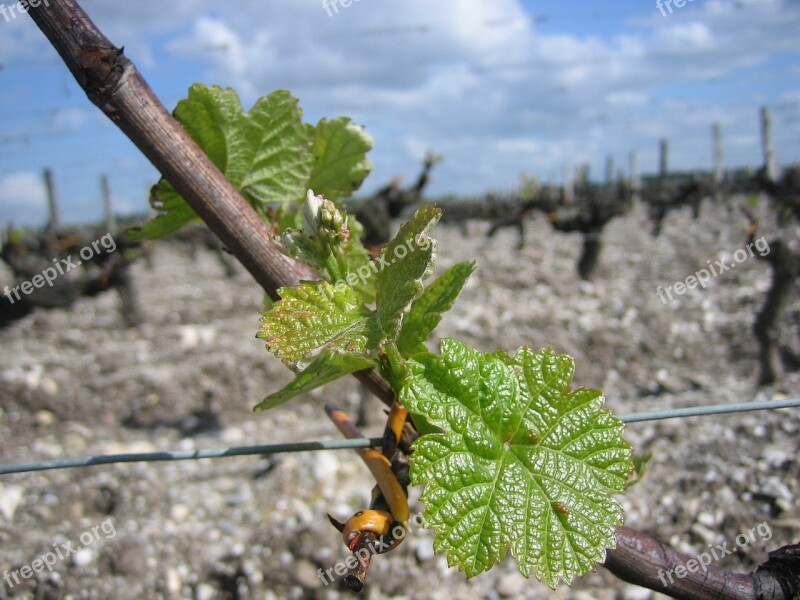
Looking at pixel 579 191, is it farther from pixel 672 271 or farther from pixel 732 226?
pixel 672 271

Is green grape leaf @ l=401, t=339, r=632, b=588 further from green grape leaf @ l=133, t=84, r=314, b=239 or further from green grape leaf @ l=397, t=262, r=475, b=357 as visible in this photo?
green grape leaf @ l=133, t=84, r=314, b=239

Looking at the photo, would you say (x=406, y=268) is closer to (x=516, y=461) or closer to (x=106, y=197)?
(x=516, y=461)

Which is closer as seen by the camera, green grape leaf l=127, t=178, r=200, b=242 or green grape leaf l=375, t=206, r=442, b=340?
green grape leaf l=375, t=206, r=442, b=340

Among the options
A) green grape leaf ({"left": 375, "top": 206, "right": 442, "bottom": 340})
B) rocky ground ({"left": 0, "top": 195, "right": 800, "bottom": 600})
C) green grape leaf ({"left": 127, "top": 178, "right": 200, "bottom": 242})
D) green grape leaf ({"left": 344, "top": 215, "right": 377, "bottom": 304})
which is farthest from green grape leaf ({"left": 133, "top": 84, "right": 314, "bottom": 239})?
rocky ground ({"left": 0, "top": 195, "right": 800, "bottom": 600})

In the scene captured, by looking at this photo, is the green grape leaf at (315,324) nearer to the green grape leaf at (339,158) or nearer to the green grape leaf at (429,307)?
the green grape leaf at (429,307)

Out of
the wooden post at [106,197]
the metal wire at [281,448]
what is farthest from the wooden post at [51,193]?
the metal wire at [281,448]

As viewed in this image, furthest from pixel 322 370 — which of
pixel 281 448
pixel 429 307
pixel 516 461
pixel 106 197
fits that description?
pixel 106 197

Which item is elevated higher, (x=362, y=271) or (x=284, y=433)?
(x=362, y=271)

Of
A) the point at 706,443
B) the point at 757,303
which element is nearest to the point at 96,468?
the point at 706,443
